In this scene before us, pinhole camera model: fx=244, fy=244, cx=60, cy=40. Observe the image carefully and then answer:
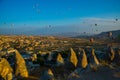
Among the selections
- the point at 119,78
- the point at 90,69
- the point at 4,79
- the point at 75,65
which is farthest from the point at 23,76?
the point at 119,78

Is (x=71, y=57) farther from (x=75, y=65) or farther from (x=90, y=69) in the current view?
(x=90, y=69)

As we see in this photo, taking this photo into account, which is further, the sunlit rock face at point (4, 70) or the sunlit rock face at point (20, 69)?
the sunlit rock face at point (20, 69)

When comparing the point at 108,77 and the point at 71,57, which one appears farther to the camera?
the point at 71,57

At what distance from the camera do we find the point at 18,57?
190ft

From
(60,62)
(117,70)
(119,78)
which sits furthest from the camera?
(60,62)

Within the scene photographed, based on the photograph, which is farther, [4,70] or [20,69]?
[20,69]

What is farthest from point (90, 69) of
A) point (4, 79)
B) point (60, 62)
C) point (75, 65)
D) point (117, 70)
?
point (60, 62)

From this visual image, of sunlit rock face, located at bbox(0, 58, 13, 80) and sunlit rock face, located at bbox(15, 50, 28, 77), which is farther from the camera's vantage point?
sunlit rock face, located at bbox(15, 50, 28, 77)

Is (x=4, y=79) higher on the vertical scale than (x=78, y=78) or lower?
lower

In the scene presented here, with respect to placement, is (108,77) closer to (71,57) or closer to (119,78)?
(119,78)

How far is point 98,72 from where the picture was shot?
3312 centimetres

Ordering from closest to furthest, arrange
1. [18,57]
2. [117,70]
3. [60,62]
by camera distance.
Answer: [117,70] → [18,57] → [60,62]

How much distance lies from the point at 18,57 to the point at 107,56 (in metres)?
28.4

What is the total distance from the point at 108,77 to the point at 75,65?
1261 inches
